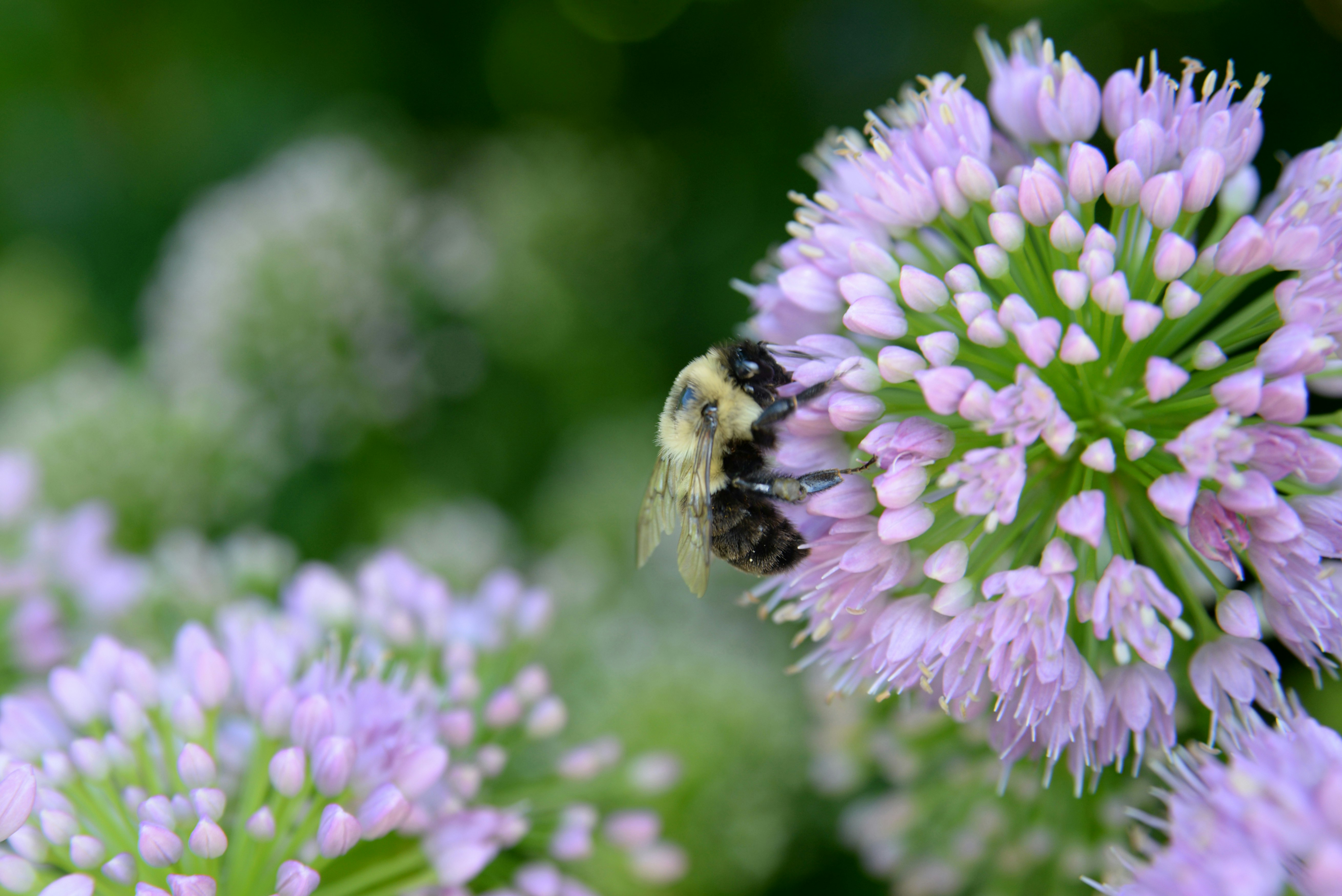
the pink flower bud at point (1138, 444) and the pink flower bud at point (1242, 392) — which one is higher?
the pink flower bud at point (1138, 444)

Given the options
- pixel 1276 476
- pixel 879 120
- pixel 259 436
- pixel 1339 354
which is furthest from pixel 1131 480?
pixel 259 436

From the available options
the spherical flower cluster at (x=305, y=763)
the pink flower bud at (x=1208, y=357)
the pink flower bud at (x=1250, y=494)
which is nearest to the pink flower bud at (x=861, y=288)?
the pink flower bud at (x=1208, y=357)

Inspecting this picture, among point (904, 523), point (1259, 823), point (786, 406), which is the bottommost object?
point (1259, 823)

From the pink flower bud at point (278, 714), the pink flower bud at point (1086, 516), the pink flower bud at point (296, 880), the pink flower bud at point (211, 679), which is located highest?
the pink flower bud at point (211, 679)

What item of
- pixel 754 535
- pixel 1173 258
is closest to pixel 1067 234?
pixel 1173 258

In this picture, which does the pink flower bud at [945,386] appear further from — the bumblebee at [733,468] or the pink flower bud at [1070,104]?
the pink flower bud at [1070,104]

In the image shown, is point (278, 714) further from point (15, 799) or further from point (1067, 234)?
point (1067, 234)

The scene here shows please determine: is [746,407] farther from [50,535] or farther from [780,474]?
[50,535]

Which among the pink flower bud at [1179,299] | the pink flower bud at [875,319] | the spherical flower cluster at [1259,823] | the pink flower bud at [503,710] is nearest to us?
the spherical flower cluster at [1259,823]
